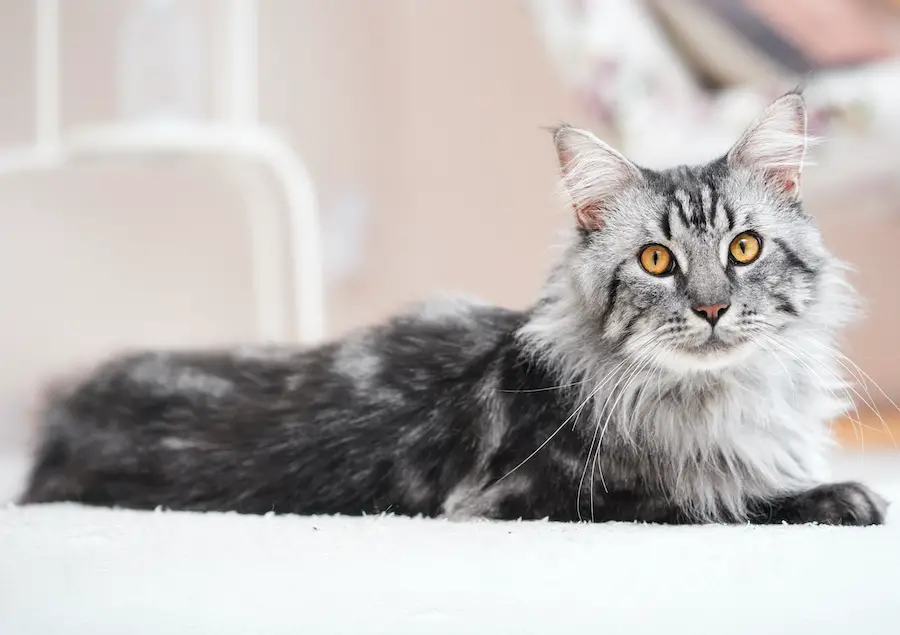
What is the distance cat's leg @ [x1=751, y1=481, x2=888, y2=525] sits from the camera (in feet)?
3.65

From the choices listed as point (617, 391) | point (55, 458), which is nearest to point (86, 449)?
point (55, 458)

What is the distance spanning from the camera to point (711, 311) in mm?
1119

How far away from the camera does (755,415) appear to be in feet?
4.10

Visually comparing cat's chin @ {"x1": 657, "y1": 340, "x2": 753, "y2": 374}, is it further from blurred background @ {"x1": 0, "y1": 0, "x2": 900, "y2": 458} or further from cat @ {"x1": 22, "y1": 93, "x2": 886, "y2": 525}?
blurred background @ {"x1": 0, "y1": 0, "x2": 900, "y2": 458}

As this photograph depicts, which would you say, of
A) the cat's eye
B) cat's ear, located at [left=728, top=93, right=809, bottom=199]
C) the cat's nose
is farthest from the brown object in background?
the cat's nose

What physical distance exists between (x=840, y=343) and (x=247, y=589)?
2.91ft

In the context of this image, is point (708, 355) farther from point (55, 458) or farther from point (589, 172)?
point (55, 458)

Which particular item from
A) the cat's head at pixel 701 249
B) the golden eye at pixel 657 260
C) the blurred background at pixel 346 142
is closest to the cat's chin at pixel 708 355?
the cat's head at pixel 701 249

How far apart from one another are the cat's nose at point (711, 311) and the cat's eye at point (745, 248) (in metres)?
0.09

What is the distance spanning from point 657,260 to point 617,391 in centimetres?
20

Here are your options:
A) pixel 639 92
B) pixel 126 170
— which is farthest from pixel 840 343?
pixel 126 170

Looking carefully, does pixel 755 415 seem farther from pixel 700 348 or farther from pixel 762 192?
pixel 762 192

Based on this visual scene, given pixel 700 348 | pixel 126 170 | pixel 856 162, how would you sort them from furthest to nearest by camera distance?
pixel 126 170 → pixel 856 162 → pixel 700 348

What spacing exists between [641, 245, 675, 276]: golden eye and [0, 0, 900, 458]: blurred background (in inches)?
30.1
